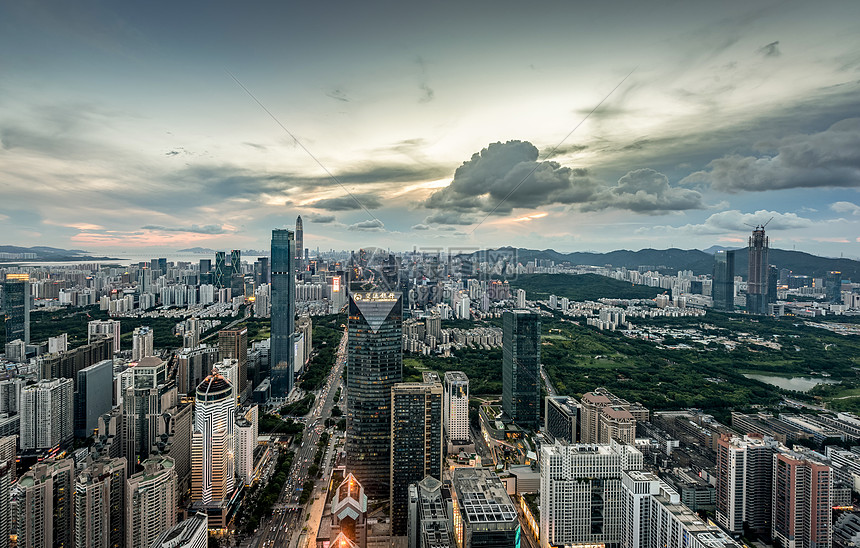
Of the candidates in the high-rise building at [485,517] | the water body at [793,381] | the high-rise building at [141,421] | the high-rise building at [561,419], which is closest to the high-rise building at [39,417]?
the high-rise building at [141,421]

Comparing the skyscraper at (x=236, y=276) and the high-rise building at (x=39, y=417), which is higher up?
the skyscraper at (x=236, y=276)

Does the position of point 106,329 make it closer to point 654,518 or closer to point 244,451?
point 244,451

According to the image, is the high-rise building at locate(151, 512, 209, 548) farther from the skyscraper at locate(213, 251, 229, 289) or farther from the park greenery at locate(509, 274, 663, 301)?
the skyscraper at locate(213, 251, 229, 289)

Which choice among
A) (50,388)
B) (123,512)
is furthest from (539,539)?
(50,388)

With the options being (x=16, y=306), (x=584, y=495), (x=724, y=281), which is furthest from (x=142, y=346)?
(x=724, y=281)

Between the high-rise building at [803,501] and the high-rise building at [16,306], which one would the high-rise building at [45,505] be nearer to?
the high-rise building at [803,501]

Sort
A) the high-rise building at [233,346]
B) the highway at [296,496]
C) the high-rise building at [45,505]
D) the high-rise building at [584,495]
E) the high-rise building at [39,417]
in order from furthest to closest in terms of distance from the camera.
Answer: the high-rise building at [233,346]
the high-rise building at [39,417]
the highway at [296,496]
the high-rise building at [584,495]
the high-rise building at [45,505]

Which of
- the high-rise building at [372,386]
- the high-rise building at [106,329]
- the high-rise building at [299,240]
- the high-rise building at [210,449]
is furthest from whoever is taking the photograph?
the high-rise building at [299,240]
